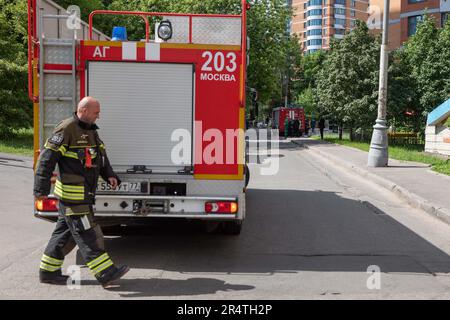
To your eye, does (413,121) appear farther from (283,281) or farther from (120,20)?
(283,281)

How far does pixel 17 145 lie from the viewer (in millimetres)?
20344

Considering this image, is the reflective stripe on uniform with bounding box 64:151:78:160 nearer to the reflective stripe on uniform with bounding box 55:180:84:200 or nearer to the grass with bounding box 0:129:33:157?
the reflective stripe on uniform with bounding box 55:180:84:200

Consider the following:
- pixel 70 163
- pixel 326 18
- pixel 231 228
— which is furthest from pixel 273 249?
pixel 326 18

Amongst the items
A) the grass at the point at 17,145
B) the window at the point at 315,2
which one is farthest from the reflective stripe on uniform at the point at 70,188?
the window at the point at 315,2

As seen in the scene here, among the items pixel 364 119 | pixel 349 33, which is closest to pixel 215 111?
pixel 364 119

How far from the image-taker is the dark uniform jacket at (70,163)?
16.6 feet

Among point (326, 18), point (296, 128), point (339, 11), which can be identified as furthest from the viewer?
point (339, 11)

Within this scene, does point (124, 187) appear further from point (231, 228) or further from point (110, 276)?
point (231, 228)

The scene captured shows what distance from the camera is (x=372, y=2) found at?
65938mm

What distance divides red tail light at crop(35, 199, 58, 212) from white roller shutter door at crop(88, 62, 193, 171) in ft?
2.46

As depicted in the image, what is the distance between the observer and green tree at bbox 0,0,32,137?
21406 millimetres

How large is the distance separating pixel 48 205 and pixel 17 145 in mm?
15531

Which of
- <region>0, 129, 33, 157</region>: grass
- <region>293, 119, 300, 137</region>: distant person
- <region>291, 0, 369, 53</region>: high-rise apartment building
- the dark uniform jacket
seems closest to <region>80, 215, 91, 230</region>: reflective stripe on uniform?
the dark uniform jacket

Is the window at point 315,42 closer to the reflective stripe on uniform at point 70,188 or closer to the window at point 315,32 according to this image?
the window at point 315,32
